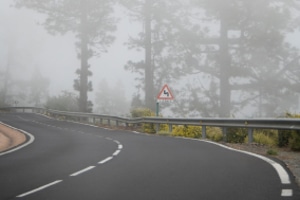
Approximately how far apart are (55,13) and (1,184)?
1280 inches

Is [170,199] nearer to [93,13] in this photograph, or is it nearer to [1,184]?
[1,184]

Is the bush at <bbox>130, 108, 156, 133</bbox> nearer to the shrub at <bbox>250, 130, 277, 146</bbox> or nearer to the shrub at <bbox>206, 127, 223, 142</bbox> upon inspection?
the shrub at <bbox>206, 127, 223, 142</bbox>

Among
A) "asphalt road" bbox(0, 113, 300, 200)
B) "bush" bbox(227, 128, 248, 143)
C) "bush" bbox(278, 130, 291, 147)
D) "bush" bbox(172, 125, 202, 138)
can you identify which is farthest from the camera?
"bush" bbox(172, 125, 202, 138)

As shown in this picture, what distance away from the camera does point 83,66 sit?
36.9m

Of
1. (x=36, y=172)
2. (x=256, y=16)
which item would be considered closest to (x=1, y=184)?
(x=36, y=172)

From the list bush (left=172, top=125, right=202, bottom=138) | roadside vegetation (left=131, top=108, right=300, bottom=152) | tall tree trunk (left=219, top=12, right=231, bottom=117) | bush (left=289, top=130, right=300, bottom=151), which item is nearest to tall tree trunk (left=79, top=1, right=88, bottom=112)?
tall tree trunk (left=219, top=12, right=231, bottom=117)

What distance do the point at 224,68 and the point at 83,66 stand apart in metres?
13.3

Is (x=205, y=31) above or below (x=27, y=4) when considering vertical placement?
below

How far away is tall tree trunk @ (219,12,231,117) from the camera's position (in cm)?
2912

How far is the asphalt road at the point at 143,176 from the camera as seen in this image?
6387mm

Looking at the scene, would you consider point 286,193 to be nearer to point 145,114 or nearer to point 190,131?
point 190,131

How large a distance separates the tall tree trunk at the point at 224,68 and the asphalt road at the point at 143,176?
17.3 meters

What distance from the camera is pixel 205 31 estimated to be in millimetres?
31562

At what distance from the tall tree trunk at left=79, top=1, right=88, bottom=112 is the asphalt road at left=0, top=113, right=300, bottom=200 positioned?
2441 centimetres
